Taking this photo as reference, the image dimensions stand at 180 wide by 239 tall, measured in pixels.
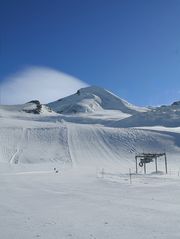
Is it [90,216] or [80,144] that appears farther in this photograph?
[80,144]

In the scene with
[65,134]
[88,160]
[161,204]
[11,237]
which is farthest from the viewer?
[65,134]

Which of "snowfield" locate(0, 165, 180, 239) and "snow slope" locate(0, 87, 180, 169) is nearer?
"snowfield" locate(0, 165, 180, 239)

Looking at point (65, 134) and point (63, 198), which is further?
point (65, 134)

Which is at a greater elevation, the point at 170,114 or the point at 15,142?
the point at 170,114

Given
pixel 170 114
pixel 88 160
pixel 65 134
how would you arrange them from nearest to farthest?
1. pixel 88 160
2. pixel 65 134
3. pixel 170 114

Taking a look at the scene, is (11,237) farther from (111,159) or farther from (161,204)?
(111,159)

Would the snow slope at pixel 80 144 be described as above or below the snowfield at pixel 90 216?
above

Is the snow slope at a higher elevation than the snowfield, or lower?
higher

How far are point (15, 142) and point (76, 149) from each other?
13162 millimetres

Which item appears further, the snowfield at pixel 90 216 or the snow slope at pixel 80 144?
the snow slope at pixel 80 144

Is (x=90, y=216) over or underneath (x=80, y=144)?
underneath

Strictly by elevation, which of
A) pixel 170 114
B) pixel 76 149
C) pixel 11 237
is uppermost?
pixel 170 114

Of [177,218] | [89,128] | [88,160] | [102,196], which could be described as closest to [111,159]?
[88,160]

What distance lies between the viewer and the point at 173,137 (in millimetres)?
90625
